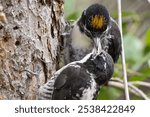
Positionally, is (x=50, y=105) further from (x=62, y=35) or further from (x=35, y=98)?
(x=62, y=35)

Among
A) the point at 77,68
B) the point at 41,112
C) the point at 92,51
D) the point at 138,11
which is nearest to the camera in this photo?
the point at 41,112

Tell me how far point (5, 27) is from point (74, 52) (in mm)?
808

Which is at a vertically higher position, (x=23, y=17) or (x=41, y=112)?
(x=23, y=17)

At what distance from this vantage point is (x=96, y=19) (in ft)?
15.5

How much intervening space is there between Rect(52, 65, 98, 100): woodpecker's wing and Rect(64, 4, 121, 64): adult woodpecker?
→ 0.37 meters

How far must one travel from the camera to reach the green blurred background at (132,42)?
228 inches

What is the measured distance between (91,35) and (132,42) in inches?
69.1

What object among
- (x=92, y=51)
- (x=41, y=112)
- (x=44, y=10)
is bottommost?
(x=41, y=112)

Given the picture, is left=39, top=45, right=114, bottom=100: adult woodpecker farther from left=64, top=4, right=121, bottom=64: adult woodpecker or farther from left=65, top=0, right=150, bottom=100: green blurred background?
left=65, top=0, right=150, bottom=100: green blurred background

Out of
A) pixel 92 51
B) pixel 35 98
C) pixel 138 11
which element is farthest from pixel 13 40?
pixel 138 11

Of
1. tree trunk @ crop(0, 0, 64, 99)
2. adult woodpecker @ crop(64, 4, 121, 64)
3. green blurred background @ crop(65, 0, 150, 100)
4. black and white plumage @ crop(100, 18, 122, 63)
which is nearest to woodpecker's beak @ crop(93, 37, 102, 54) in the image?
adult woodpecker @ crop(64, 4, 121, 64)

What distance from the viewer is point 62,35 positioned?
466 centimetres

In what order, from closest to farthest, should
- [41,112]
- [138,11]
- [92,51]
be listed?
[41,112], [92,51], [138,11]

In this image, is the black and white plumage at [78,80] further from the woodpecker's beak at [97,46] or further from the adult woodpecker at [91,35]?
the adult woodpecker at [91,35]
